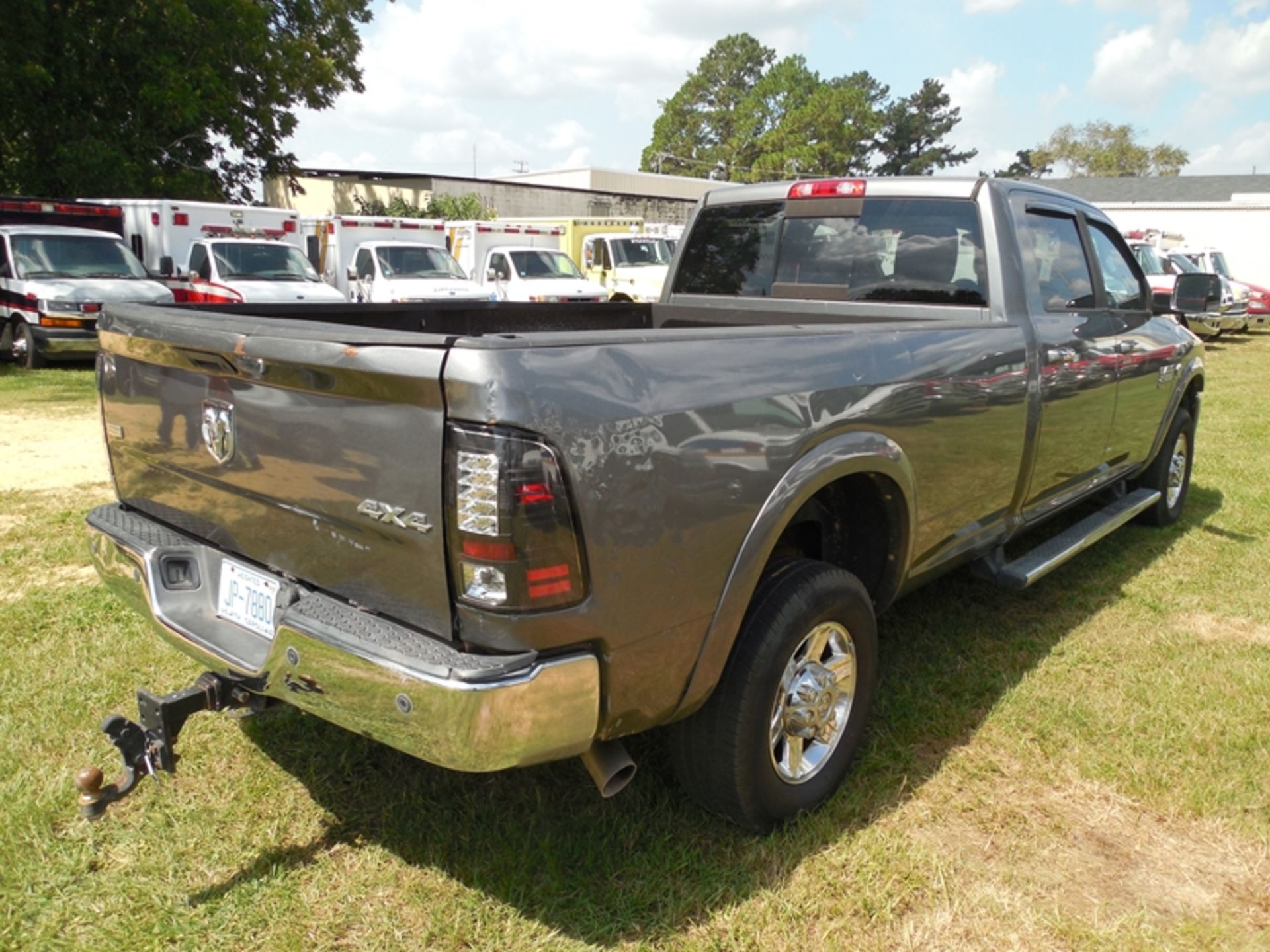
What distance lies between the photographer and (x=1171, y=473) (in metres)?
5.94

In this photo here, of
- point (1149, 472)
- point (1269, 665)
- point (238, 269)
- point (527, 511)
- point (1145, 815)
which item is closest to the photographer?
point (527, 511)

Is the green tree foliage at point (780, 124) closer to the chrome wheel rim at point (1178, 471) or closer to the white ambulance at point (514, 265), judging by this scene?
the white ambulance at point (514, 265)

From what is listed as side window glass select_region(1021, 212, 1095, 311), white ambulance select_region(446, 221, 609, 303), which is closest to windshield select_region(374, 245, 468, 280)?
white ambulance select_region(446, 221, 609, 303)

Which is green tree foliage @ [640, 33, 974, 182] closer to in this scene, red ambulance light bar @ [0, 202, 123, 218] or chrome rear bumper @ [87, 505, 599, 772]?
red ambulance light bar @ [0, 202, 123, 218]

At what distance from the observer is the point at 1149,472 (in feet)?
18.6

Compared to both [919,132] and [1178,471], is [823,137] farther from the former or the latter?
[1178,471]

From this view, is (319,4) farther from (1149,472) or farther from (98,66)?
(1149,472)

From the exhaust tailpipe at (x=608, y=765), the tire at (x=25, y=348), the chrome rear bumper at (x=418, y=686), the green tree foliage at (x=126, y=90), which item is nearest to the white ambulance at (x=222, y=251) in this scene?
the tire at (x=25, y=348)

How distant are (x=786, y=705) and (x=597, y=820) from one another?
68cm

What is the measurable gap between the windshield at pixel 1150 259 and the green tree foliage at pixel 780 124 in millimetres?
49735

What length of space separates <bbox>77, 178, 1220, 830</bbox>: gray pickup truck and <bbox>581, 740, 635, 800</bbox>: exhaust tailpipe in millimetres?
10

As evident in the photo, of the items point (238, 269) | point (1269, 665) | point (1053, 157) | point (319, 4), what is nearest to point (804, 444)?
point (1269, 665)

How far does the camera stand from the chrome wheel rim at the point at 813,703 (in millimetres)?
2773

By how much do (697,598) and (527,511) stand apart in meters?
0.57
